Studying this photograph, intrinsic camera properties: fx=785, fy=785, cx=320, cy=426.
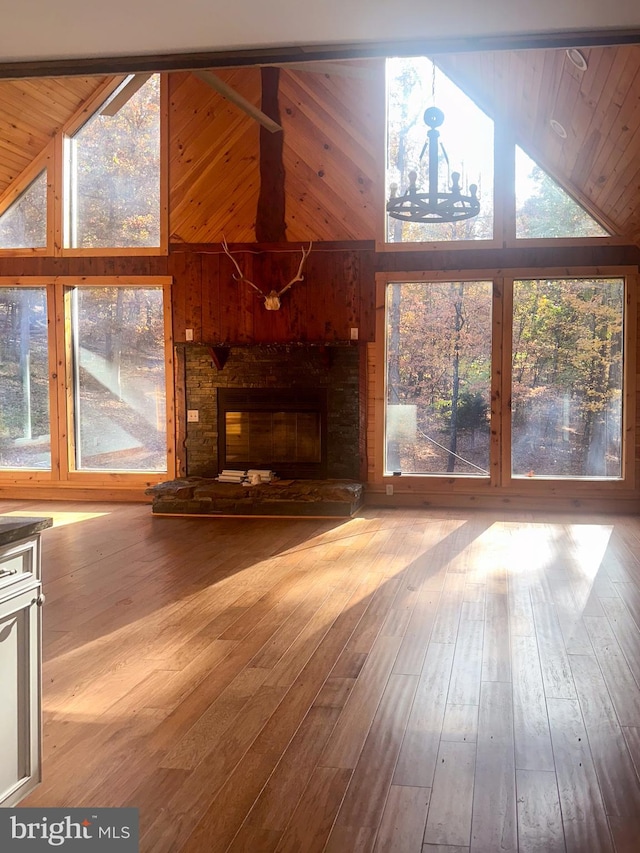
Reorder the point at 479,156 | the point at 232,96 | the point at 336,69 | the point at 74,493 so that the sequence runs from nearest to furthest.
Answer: the point at 232,96 < the point at 336,69 < the point at 479,156 < the point at 74,493

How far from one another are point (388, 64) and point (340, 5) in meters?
7.02

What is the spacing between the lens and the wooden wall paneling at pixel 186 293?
9.18 meters

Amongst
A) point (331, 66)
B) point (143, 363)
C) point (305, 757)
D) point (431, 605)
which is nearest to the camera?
point (305, 757)

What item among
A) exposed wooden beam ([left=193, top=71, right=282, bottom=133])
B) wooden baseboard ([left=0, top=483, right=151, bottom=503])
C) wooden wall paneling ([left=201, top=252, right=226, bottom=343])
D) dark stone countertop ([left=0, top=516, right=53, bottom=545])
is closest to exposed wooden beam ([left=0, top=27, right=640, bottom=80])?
dark stone countertop ([left=0, top=516, right=53, bottom=545])

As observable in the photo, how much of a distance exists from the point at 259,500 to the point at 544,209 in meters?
4.46

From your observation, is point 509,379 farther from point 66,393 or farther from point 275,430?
point 66,393

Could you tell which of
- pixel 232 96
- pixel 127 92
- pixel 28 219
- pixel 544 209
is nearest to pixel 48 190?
pixel 28 219

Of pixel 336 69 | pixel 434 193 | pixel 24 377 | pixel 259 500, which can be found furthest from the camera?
pixel 24 377

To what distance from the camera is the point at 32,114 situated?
9.01 meters

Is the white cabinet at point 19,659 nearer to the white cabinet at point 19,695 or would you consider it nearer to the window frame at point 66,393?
the white cabinet at point 19,695

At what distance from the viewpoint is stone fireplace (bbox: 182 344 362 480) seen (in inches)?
353

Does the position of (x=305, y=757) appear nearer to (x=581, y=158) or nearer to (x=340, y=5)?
(x=340, y=5)

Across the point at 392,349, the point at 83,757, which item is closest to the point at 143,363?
the point at 392,349

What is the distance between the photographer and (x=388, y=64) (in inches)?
351
